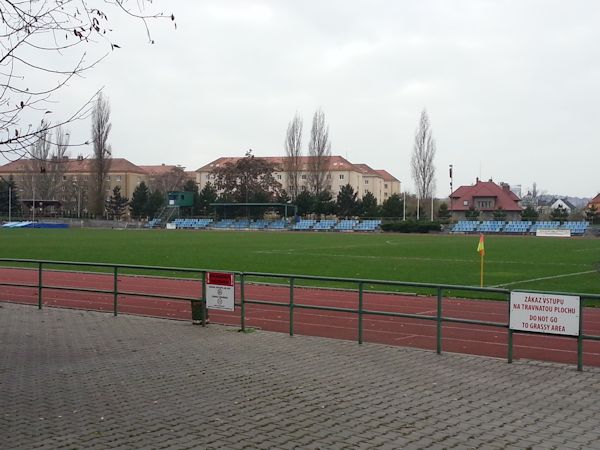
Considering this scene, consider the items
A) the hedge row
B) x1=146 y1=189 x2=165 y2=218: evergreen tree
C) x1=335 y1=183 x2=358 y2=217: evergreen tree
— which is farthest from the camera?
x1=146 y1=189 x2=165 y2=218: evergreen tree

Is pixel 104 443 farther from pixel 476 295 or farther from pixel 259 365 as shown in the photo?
pixel 476 295

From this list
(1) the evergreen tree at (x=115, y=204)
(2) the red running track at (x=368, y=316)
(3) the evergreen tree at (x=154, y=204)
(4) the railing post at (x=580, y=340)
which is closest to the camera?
(4) the railing post at (x=580, y=340)

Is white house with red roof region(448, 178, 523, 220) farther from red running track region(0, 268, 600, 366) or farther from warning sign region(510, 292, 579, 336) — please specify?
warning sign region(510, 292, 579, 336)

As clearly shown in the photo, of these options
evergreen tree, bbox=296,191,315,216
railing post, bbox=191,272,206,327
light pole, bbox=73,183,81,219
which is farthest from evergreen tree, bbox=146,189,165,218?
railing post, bbox=191,272,206,327

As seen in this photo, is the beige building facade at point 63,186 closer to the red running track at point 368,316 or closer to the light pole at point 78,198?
the light pole at point 78,198

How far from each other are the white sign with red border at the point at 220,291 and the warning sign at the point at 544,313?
5111 mm

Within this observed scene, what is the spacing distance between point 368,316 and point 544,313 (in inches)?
220

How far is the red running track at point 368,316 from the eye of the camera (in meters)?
11.2

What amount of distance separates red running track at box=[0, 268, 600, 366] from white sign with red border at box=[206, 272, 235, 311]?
1.12 m

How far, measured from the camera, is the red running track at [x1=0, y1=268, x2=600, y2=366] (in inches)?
441

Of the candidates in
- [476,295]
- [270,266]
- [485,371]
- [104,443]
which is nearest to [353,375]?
[485,371]

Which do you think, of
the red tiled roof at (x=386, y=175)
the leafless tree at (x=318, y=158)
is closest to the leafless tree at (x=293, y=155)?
the leafless tree at (x=318, y=158)

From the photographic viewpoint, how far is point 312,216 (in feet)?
341

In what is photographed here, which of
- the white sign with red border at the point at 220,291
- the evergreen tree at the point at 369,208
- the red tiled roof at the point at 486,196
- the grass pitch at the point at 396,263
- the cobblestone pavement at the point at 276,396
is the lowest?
the grass pitch at the point at 396,263
